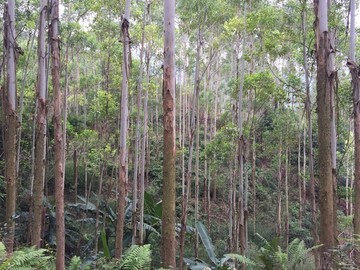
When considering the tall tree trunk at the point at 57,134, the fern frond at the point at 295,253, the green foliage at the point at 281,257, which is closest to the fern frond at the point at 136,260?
the tall tree trunk at the point at 57,134

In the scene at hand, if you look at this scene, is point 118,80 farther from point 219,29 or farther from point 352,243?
point 352,243

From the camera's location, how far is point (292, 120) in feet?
54.5

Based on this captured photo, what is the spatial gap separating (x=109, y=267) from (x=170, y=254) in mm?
917

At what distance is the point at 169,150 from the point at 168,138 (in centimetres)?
19

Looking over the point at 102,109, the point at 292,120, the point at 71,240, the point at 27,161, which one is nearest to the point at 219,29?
the point at 292,120

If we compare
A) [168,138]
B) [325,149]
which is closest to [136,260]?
[168,138]

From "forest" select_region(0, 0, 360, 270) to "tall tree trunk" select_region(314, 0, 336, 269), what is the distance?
2 cm

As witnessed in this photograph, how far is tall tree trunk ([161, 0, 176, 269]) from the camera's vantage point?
210 inches

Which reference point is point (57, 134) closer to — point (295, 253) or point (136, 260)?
point (136, 260)

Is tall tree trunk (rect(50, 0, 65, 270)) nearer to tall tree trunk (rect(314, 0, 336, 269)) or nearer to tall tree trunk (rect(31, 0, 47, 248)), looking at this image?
tall tree trunk (rect(31, 0, 47, 248))

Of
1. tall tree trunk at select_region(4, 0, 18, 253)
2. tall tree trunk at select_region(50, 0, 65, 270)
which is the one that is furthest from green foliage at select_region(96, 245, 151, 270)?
tall tree trunk at select_region(4, 0, 18, 253)

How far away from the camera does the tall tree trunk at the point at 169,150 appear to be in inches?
210

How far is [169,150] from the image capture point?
18.0ft

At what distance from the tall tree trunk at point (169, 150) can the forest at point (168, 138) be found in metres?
0.02
